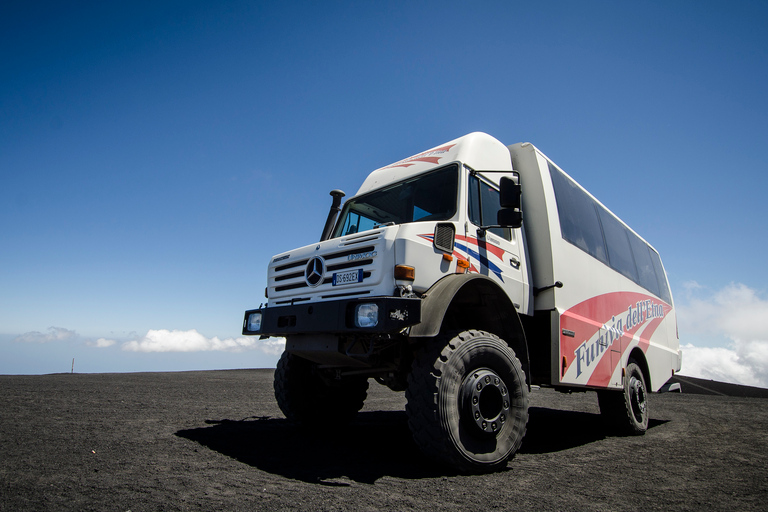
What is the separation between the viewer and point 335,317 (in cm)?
407

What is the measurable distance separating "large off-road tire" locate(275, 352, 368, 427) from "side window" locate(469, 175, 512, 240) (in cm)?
248

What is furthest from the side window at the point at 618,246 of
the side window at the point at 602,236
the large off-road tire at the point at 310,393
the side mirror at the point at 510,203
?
the large off-road tire at the point at 310,393

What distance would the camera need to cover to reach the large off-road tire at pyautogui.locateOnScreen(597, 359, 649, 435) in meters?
6.98

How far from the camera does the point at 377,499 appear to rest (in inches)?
124

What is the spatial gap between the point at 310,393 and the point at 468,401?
2559 mm

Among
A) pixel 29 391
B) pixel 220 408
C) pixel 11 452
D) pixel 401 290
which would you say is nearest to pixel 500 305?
pixel 401 290

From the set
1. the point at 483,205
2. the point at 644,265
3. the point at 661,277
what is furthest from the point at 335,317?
the point at 661,277

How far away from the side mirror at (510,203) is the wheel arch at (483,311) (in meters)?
0.67

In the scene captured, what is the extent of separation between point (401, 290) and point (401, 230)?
606 millimetres

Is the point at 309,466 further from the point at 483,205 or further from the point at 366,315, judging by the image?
the point at 483,205

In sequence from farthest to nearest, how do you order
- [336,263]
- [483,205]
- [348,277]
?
1. [483,205]
2. [336,263]
3. [348,277]

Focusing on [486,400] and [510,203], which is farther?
[510,203]

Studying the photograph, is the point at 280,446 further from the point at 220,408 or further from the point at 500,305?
the point at 220,408

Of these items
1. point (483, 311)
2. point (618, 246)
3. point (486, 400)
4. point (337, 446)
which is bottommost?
point (337, 446)
